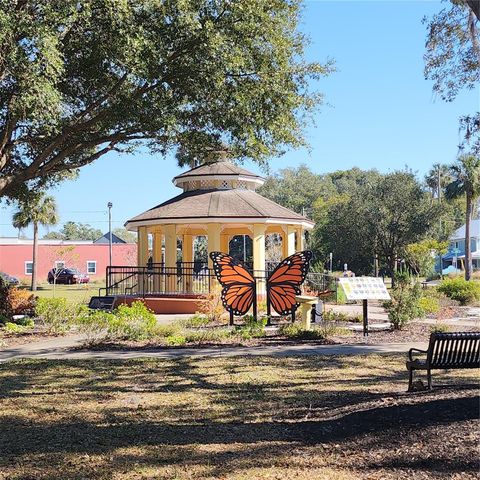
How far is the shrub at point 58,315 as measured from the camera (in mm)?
15423

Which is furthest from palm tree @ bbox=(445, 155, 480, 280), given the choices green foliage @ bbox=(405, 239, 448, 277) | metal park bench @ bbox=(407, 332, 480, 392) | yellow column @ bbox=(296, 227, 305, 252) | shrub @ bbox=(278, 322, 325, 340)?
metal park bench @ bbox=(407, 332, 480, 392)

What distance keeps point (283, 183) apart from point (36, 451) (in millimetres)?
86712

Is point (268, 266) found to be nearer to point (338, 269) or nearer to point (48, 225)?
point (48, 225)

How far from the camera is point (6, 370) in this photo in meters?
10.6

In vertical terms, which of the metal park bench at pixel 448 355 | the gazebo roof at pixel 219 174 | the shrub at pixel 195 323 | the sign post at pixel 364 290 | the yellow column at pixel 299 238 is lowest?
the shrub at pixel 195 323

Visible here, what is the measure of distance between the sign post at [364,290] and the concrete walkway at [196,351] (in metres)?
1.33

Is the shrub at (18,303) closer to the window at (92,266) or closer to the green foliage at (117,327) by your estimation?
the green foliage at (117,327)

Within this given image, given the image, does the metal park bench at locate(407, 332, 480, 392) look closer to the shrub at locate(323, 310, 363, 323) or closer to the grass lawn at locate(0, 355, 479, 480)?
the grass lawn at locate(0, 355, 479, 480)

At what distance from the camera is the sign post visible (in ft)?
47.2

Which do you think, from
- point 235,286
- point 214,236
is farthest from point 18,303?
point 214,236

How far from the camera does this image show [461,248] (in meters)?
67.9

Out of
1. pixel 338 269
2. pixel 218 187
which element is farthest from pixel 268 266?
pixel 338 269

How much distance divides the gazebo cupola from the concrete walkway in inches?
400

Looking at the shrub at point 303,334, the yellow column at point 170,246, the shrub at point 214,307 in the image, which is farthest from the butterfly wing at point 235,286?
the yellow column at point 170,246
